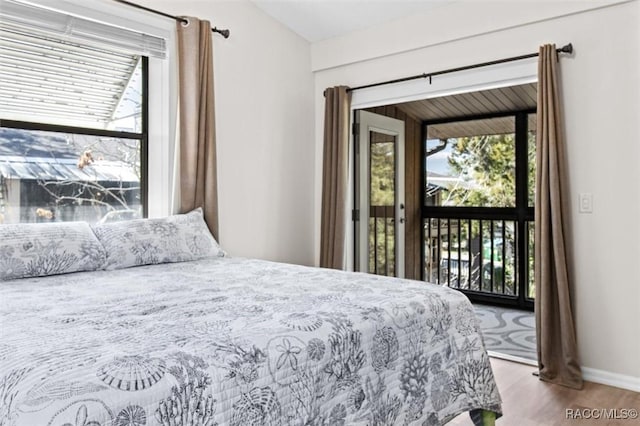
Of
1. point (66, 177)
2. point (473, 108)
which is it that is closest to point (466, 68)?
point (473, 108)

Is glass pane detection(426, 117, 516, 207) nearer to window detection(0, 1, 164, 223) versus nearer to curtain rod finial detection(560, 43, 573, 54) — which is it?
curtain rod finial detection(560, 43, 573, 54)

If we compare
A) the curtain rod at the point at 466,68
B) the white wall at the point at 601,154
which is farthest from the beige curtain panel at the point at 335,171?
the white wall at the point at 601,154

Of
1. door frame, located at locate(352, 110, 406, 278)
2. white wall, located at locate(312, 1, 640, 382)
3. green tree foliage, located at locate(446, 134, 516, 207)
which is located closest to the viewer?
white wall, located at locate(312, 1, 640, 382)

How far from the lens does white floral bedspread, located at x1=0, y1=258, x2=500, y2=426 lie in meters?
0.99

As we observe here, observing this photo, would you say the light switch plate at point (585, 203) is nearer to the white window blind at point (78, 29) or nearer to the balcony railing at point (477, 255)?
the balcony railing at point (477, 255)

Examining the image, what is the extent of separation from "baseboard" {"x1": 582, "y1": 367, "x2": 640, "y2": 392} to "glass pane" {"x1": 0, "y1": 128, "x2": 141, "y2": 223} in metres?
2.96

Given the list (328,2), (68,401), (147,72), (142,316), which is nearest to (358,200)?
(328,2)

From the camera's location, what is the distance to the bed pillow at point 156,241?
2.52 m

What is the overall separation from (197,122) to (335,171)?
3.90 ft

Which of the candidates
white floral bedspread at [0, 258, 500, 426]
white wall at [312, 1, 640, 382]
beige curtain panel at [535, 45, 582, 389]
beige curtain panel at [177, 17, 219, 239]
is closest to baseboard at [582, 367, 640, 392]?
white wall at [312, 1, 640, 382]

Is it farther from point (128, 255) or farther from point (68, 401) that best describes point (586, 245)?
point (68, 401)

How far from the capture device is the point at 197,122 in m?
3.18
